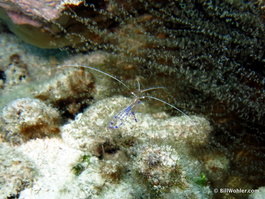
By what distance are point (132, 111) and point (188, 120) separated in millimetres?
957

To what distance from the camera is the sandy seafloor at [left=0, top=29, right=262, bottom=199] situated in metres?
2.40

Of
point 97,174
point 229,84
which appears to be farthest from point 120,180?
point 229,84

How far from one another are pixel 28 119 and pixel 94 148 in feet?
3.53

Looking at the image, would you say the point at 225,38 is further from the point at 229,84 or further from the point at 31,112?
the point at 31,112

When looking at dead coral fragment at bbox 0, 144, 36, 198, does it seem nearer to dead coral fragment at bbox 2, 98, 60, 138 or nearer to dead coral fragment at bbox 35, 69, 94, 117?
dead coral fragment at bbox 2, 98, 60, 138

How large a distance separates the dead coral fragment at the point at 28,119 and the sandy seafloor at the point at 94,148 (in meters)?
0.01

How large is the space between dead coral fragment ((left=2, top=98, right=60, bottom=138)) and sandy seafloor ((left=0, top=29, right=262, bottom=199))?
0.01 metres

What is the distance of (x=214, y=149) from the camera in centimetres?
306

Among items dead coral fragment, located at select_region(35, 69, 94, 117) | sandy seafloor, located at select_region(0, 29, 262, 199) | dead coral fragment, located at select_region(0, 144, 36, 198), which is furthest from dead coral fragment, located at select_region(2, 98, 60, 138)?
dead coral fragment, located at select_region(35, 69, 94, 117)

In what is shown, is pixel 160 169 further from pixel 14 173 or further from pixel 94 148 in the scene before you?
pixel 14 173

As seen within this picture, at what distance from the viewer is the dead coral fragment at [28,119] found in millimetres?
2896

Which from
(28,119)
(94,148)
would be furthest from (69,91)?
(94,148)

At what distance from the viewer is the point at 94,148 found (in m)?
2.90

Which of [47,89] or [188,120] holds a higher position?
[188,120]
